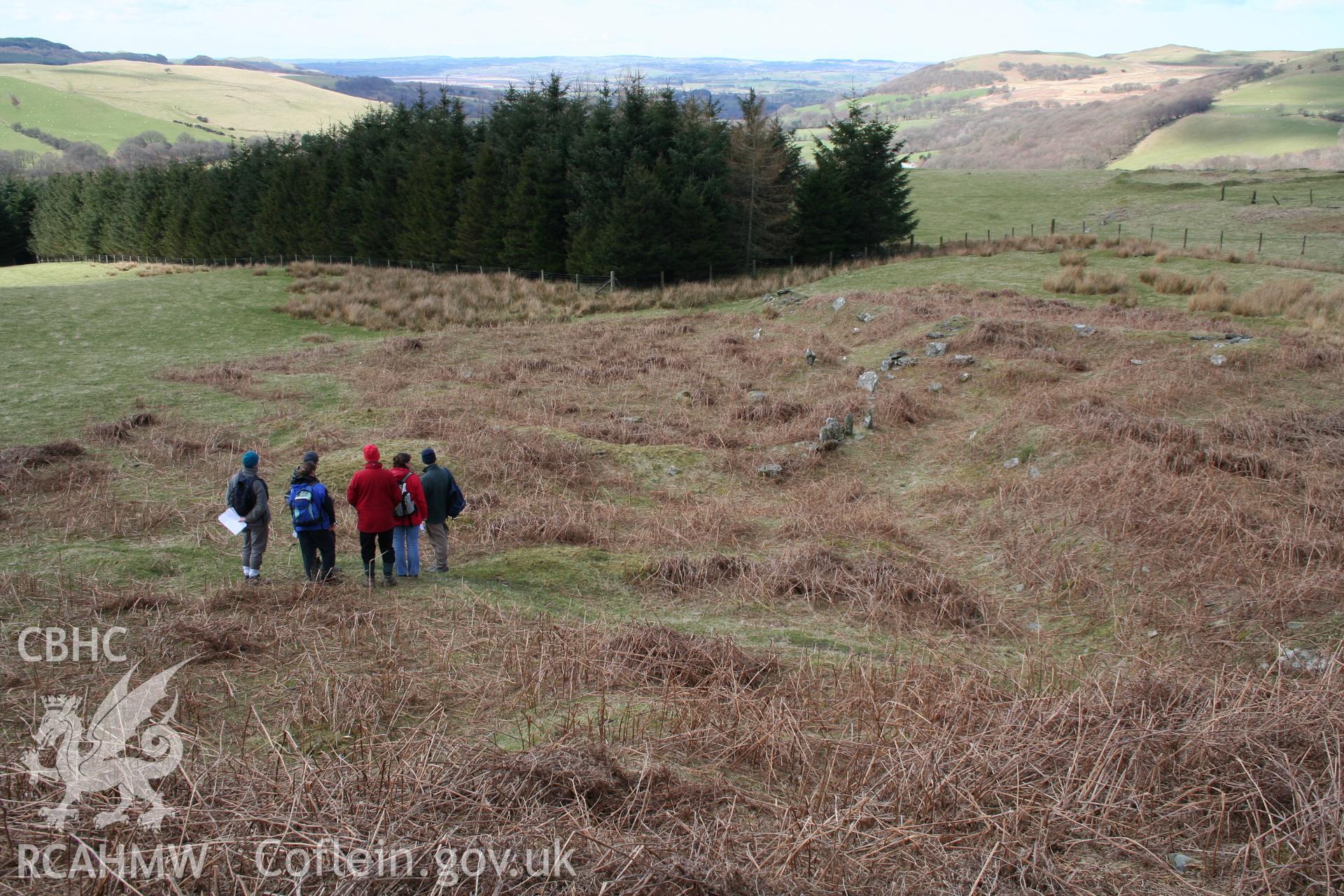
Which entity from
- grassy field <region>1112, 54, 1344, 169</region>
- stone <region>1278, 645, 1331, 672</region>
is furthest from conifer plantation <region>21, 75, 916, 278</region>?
grassy field <region>1112, 54, 1344, 169</region>

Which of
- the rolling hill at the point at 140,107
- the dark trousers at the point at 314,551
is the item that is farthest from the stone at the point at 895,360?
the rolling hill at the point at 140,107

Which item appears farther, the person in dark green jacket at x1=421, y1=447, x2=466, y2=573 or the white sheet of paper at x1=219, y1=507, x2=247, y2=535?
the person in dark green jacket at x1=421, y1=447, x2=466, y2=573

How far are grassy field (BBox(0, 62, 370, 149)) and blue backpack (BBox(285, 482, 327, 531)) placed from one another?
13385 centimetres

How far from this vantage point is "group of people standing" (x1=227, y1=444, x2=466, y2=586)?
24.5 feet

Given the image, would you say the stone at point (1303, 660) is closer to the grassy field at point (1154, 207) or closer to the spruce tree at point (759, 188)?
the grassy field at point (1154, 207)

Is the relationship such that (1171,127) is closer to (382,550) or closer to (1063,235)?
(1063,235)

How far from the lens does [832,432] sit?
13.1m

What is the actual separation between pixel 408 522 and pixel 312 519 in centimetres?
88

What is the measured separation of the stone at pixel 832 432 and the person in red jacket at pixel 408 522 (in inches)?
276

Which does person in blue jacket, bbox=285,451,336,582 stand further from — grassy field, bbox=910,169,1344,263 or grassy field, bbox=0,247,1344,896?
grassy field, bbox=910,169,1344,263

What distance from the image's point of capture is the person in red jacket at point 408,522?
25.8 feet

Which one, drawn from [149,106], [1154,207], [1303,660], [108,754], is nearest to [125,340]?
[108,754]

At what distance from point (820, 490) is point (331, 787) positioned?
345 inches

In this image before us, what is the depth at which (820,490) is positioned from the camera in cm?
1151
